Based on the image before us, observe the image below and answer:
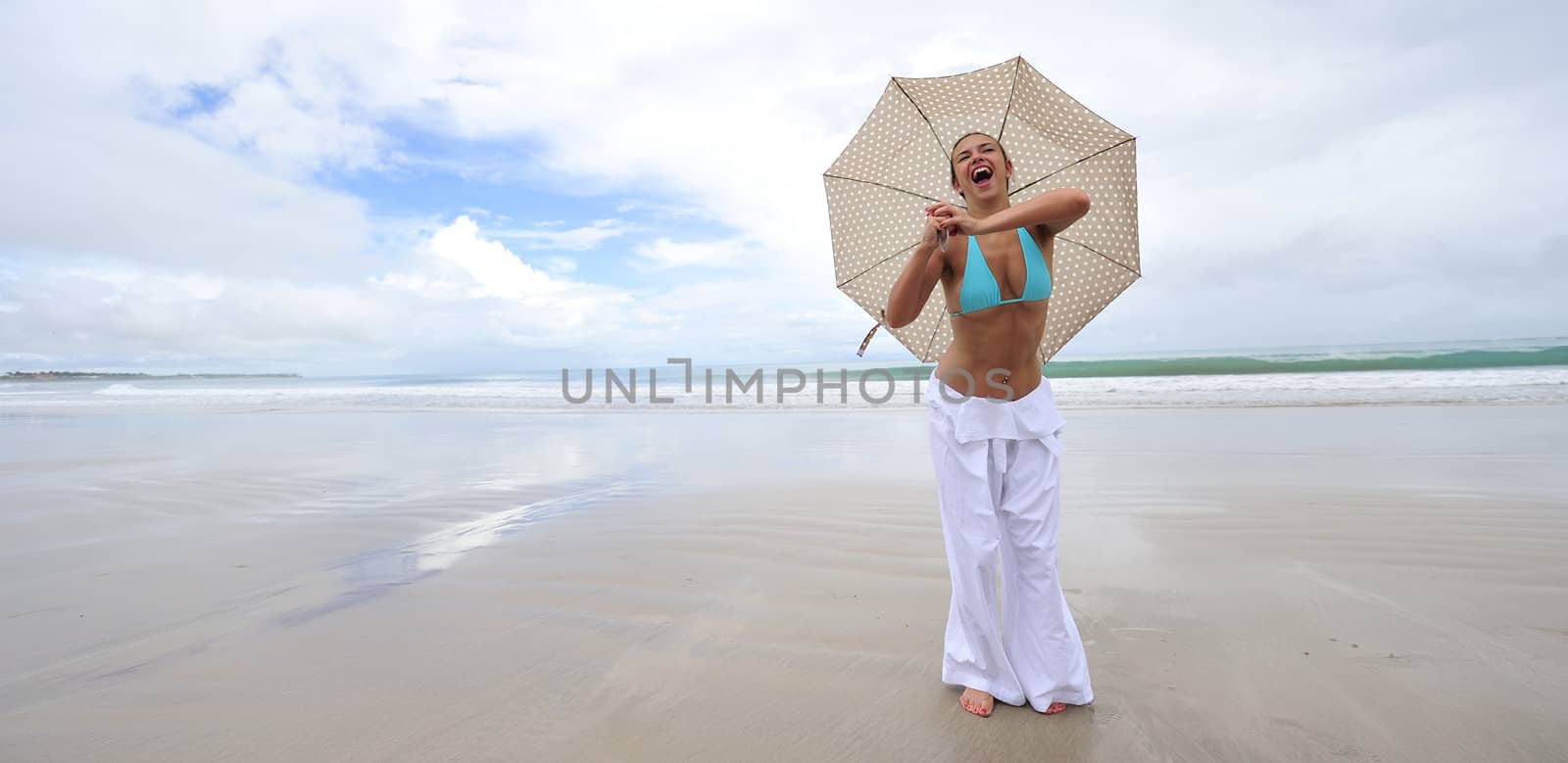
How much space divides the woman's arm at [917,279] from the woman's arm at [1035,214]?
0.13 meters

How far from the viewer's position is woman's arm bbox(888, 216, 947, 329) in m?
2.38

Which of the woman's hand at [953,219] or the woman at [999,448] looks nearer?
the woman's hand at [953,219]

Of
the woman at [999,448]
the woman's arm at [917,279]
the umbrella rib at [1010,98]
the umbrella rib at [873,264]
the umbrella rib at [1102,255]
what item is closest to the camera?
the woman's arm at [917,279]

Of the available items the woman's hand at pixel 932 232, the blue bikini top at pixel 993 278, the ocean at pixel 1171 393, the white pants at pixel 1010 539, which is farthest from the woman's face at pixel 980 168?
the ocean at pixel 1171 393

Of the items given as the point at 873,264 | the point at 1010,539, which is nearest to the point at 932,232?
the point at 873,264

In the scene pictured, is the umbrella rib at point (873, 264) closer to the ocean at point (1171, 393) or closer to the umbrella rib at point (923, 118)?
the umbrella rib at point (923, 118)

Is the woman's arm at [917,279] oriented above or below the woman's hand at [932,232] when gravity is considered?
below

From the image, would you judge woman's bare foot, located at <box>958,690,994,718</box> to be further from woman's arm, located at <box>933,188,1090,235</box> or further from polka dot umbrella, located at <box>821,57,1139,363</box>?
woman's arm, located at <box>933,188,1090,235</box>

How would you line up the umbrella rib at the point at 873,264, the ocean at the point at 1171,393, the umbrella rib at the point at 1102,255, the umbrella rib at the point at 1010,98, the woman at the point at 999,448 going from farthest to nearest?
the ocean at the point at 1171,393
the umbrella rib at the point at 873,264
the umbrella rib at the point at 1102,255
the umbrella rib at the point at 1010,98
the woman at the point at 999,448

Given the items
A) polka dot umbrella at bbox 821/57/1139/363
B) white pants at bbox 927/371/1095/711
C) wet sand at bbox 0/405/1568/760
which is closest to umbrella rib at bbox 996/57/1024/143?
polka dot umbrella at bbox 821/57/1139/363

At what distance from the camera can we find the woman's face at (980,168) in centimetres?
252

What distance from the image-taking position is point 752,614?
354 cm

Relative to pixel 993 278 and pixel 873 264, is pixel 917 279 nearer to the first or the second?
pixel 993 278

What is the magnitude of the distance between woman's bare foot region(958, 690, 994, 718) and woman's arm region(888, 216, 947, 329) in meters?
1.42
